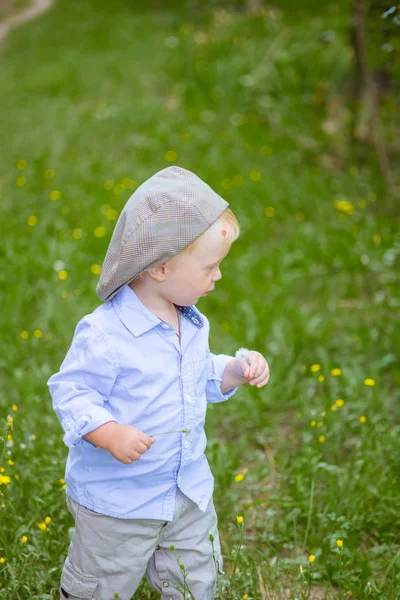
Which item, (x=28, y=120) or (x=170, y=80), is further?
(x=170, y=80)

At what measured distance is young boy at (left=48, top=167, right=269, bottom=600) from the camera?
1.82 meters

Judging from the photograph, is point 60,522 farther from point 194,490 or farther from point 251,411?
point 251,411

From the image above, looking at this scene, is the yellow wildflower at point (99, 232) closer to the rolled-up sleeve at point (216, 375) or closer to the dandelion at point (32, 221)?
the dandelion at point (32, 221)

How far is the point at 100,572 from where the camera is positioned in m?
1.97

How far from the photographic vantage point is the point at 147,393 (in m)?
1.91

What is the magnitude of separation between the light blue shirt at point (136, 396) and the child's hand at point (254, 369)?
4.6 inches

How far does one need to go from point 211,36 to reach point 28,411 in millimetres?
5971

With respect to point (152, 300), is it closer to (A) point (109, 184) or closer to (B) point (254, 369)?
(B) point (254, 369)

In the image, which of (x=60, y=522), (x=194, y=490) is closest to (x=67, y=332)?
(x=60, y=522)

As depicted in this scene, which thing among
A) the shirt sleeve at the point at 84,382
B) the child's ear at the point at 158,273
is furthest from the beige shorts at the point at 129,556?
the child's ear at the point at 158,273

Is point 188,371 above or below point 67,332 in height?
above

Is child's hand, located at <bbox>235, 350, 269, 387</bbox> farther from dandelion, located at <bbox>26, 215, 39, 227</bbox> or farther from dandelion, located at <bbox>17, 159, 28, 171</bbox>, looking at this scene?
dandelion, located at <bbox>17, 159, 28, 171</bbox>

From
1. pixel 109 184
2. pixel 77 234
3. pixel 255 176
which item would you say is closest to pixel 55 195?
pixel 109 184

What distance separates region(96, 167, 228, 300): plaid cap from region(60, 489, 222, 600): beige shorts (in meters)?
0.68
